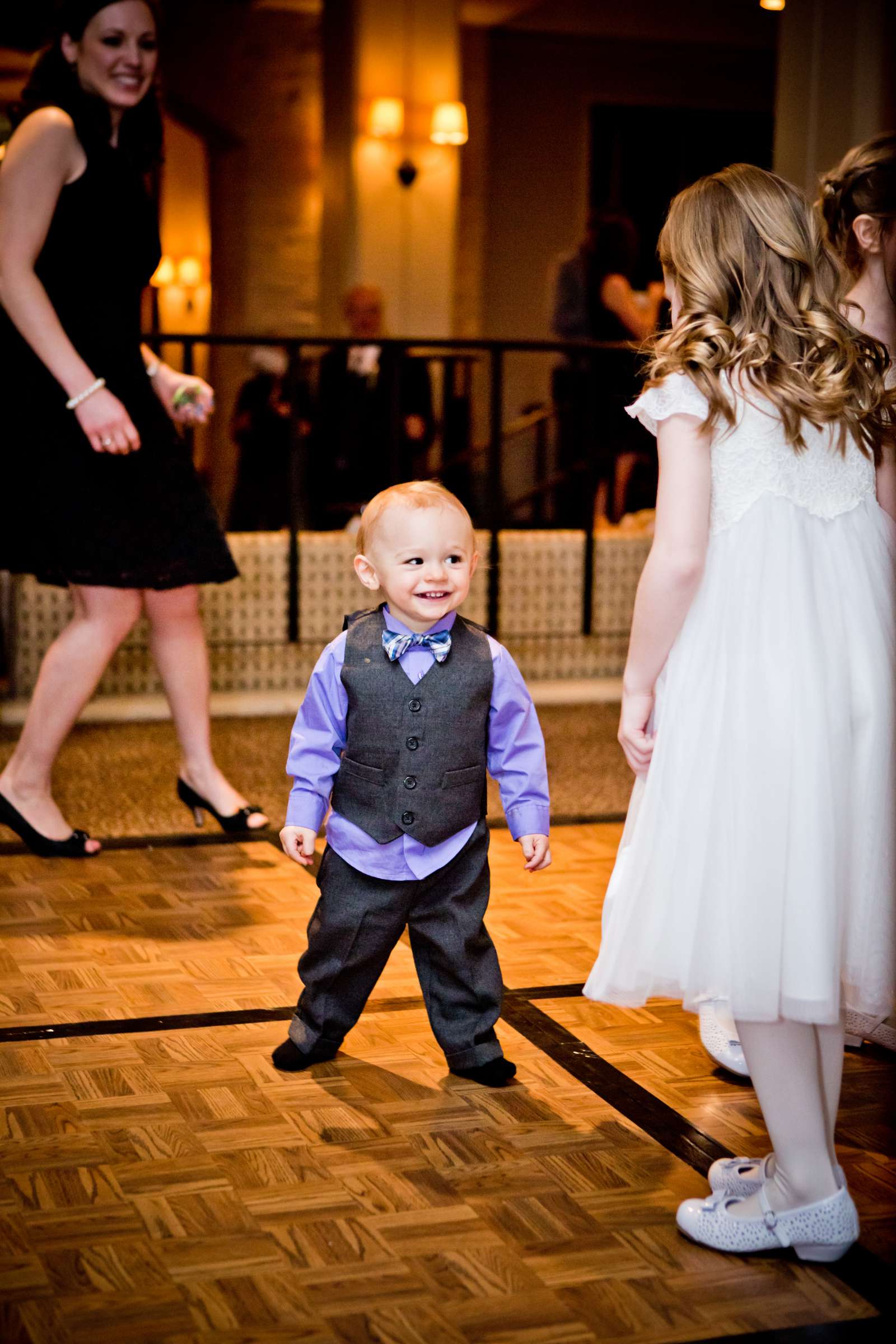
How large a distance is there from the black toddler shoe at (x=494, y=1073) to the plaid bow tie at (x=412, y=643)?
0.48m

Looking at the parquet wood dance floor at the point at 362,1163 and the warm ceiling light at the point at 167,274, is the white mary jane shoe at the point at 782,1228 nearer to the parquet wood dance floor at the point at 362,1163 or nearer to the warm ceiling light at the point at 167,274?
the parquet wood dance floor at the point at 362,1163

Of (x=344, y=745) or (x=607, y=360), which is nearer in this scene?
(x=344, y=745)

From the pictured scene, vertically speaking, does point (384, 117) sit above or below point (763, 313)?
above

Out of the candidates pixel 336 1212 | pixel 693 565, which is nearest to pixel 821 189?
pixel 693 565

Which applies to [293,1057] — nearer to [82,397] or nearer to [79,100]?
[82,397]

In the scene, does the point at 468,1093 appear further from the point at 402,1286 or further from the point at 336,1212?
the point at 402,1286

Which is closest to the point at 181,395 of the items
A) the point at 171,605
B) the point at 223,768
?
the point at 171,605

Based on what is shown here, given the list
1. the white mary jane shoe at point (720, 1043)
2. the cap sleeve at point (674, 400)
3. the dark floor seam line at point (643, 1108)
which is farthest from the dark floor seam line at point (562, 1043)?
the cap sleeve at point (674, 400)

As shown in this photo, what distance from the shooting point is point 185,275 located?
9.60 m

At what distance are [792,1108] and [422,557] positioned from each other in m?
0.70

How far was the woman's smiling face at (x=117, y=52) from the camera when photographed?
2609 mm

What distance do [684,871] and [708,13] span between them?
9.11 meters

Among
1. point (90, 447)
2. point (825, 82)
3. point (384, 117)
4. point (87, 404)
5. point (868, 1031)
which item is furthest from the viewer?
point (384, 117)

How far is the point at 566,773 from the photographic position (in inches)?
142
